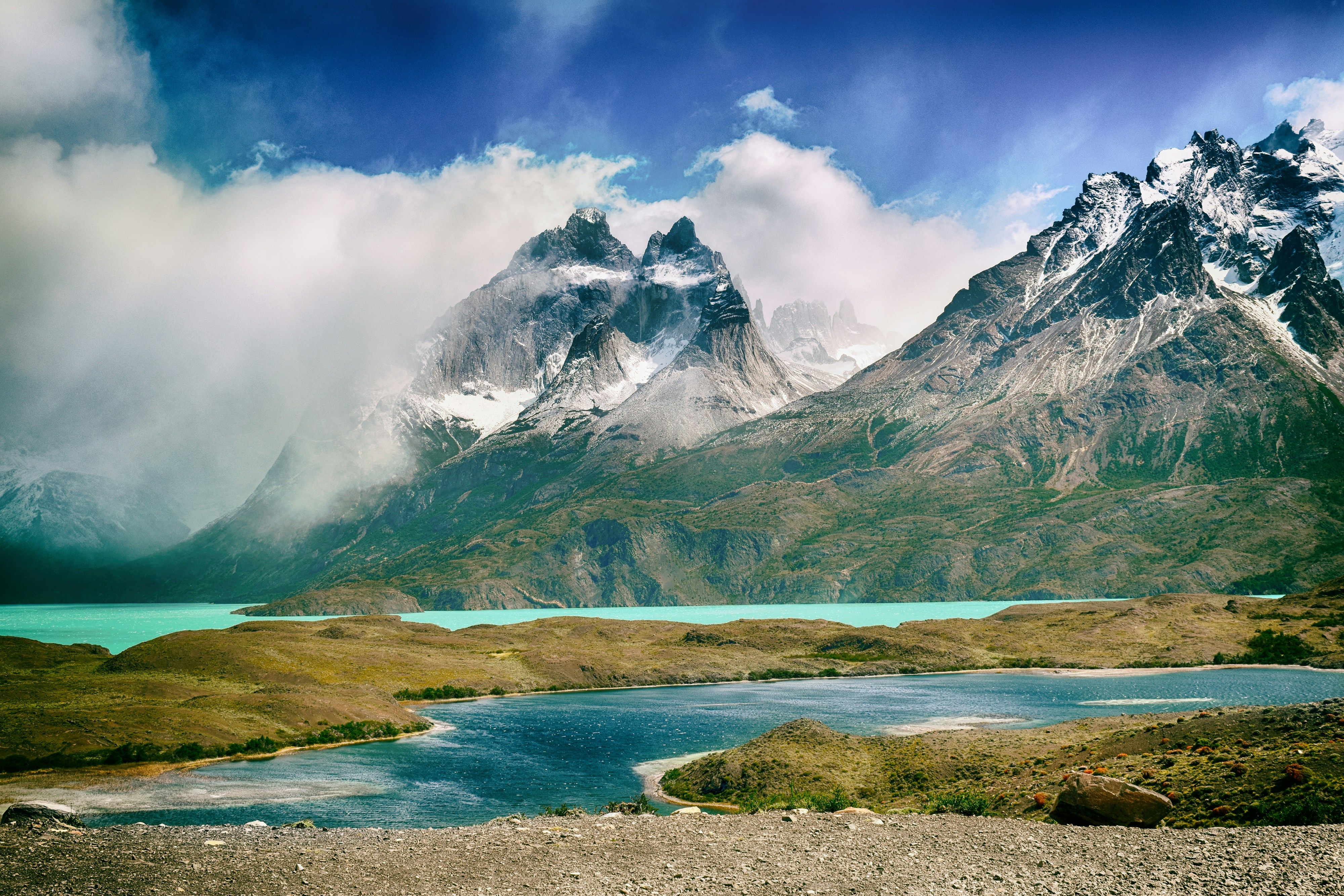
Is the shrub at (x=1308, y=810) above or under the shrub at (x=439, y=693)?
above

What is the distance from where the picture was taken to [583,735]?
105 metres

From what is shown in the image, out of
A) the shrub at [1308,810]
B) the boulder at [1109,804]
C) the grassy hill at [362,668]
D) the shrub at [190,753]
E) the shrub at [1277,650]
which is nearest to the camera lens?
the shrub at [1308,810]

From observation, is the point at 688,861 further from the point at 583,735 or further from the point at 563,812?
the point at 583,735

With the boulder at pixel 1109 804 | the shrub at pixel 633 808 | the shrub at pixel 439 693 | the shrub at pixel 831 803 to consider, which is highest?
the boulder at pixel 1109 804

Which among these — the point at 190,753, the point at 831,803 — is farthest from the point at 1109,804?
the point at 190,753

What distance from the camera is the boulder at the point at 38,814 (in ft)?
130

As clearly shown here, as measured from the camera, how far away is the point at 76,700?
97.3 meters

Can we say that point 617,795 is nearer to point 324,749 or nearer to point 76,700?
point 324,749

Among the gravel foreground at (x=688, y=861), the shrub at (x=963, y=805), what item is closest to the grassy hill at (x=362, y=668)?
the gravel foreground at (x=688, y=861)

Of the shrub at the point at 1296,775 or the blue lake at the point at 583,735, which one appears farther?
the blue lake at the point at 583,735

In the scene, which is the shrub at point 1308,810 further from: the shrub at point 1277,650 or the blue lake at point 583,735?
the shrub at point 1277,650

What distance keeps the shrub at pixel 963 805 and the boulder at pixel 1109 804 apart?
594 centimetres

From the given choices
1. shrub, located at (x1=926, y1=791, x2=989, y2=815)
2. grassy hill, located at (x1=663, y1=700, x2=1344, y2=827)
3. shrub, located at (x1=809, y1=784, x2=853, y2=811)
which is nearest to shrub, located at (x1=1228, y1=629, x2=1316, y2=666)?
grassy hill, located at (x1=663, y1=700, x2=1344, y2=827)

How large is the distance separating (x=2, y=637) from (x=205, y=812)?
4683 inches
